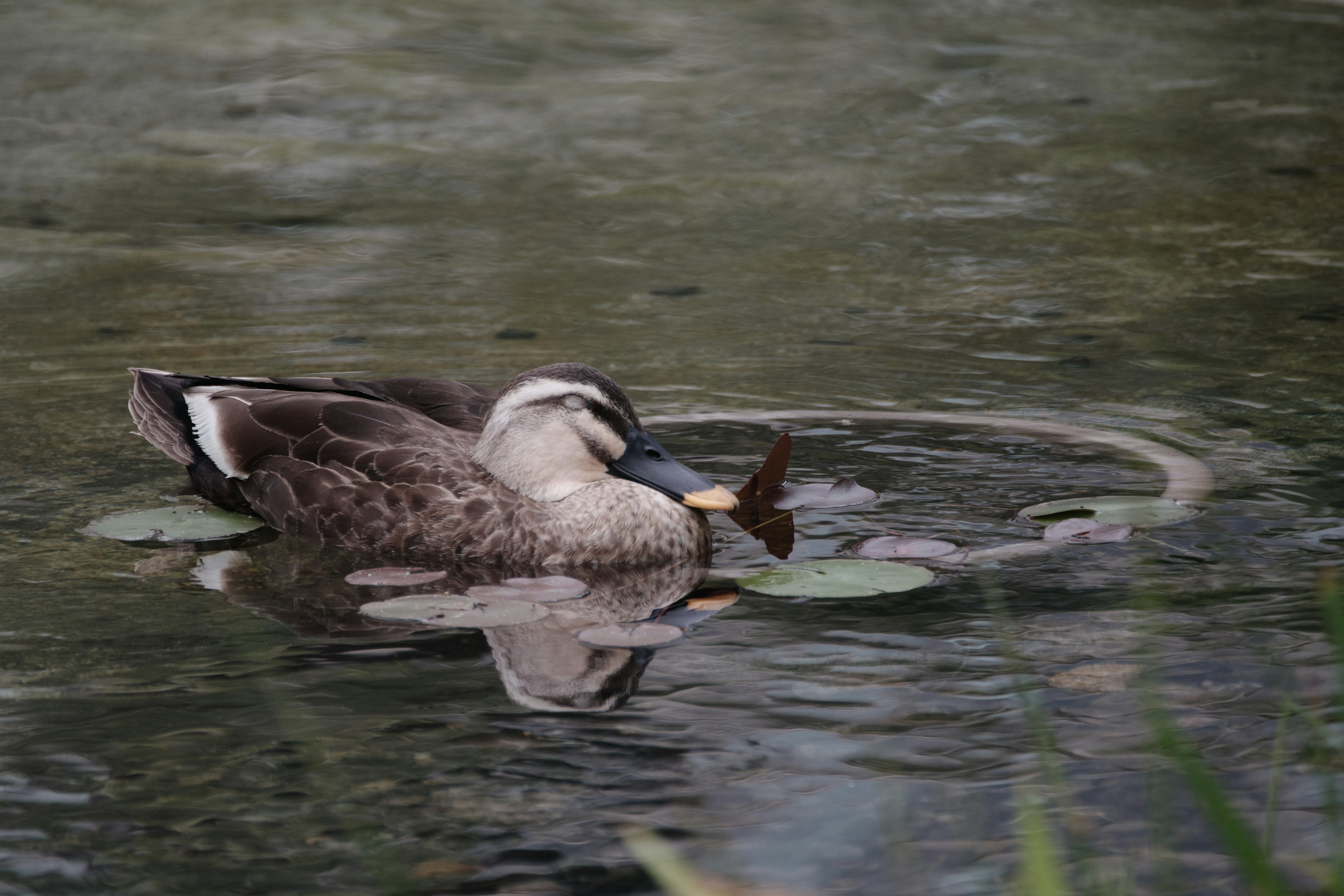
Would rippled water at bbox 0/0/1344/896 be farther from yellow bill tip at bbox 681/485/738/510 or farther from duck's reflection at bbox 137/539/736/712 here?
yellow bill tip at bbox 681/485/738/510

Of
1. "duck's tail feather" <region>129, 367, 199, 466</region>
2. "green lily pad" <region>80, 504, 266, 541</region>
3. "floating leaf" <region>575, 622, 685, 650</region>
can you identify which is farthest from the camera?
"duck's tail feather" <region>129, 367, 199, 466</region>

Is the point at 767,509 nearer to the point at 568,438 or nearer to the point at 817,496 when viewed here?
the point at 817,496

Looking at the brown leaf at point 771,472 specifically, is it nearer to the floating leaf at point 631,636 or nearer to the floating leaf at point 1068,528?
the floating leaf at point 1068,528

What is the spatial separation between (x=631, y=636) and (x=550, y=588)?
0.59m

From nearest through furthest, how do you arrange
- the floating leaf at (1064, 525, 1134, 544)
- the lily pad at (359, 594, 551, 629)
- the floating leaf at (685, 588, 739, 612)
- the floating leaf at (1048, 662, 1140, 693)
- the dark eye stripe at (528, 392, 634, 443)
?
the floating leaf at (1048, 662, 1140, 693) < the lily pad at (359, 594, 551, 629) < the floating leaf at (685, 588, 739, 612) < the floating leaf at (1064, 525, 1134, 544) < the dark eye stripe at (528, 392, 634, 443)

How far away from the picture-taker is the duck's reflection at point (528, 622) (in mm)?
4367

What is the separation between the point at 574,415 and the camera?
5.47 meters

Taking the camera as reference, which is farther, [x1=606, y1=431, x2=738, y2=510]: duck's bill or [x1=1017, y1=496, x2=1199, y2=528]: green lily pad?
[x1=1017, y1=496, x2=1199, y2=528]: green lily pad

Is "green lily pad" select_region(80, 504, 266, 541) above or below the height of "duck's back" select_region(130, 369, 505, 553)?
below

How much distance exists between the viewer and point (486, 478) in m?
5.54

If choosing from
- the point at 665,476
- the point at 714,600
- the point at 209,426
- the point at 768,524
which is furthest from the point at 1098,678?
the point at 209,426

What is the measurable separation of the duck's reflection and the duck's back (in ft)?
0.48

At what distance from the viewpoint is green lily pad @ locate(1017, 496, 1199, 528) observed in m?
5.34

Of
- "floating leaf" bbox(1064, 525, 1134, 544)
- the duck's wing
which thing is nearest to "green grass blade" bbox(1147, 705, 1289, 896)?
"floating leaf" bbox(1064, 525, 1134, 544)
